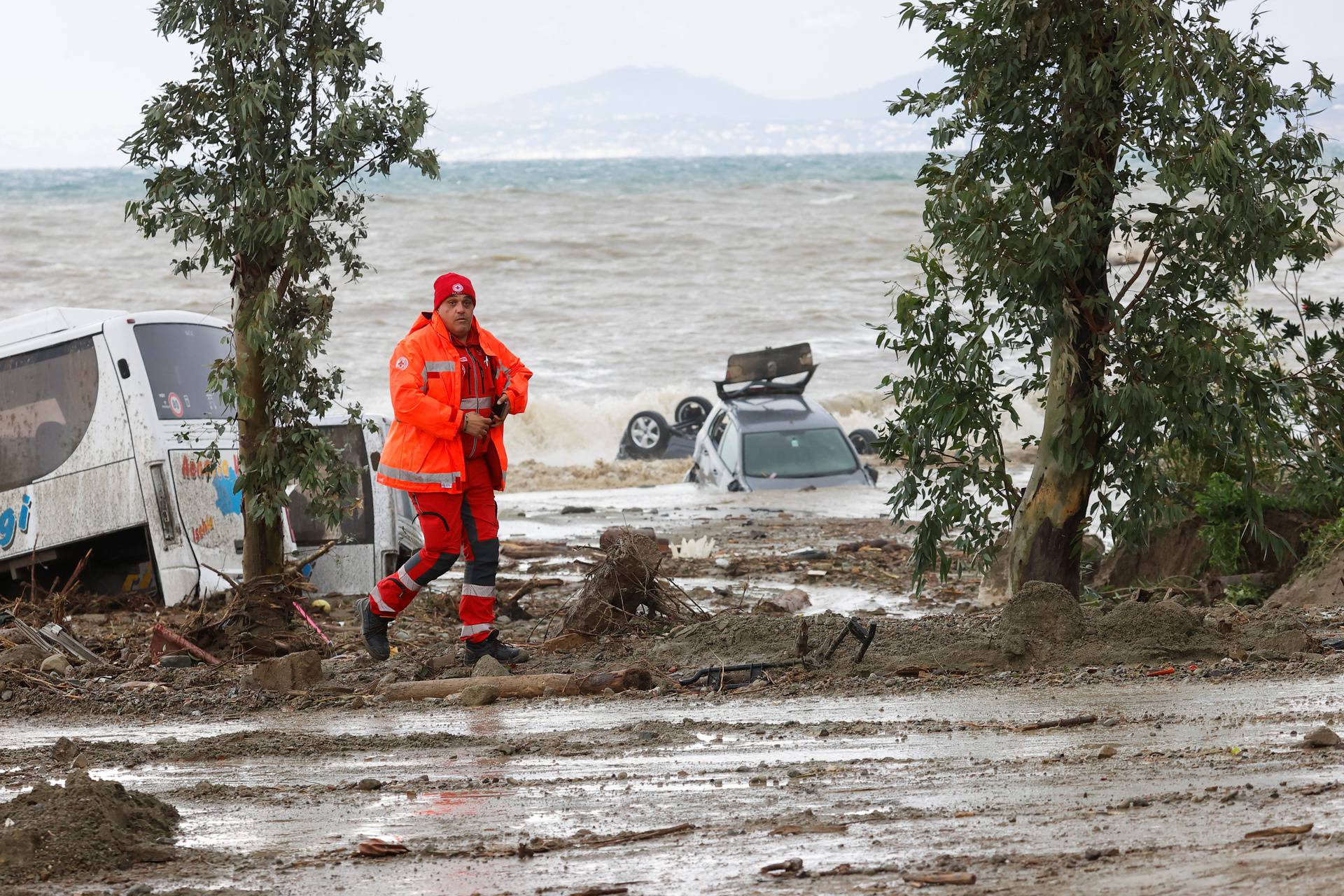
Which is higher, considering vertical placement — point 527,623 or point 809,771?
point 809,771

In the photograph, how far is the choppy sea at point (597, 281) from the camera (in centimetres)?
3300

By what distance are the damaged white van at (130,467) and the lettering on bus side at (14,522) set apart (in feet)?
0.04

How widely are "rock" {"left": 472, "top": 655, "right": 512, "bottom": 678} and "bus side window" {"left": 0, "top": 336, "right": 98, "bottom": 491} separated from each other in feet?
14.6

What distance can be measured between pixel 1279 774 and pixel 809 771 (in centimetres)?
141

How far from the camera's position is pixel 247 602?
8.70 metres

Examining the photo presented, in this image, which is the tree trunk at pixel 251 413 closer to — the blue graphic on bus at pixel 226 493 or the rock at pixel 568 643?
the blue graphic on bus at pixel 226 493

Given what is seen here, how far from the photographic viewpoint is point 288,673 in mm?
7426

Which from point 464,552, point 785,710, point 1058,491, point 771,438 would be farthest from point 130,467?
point 771,438

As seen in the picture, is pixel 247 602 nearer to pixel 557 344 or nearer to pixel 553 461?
pixel 553 461

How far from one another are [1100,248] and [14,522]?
7.69 m

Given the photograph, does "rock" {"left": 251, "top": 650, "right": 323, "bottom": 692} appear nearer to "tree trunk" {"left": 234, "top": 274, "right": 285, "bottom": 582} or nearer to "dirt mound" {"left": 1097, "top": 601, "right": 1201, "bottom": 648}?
"tree trunk" {"left": 234, "top": 274, "right": 285, "bottom": 582}

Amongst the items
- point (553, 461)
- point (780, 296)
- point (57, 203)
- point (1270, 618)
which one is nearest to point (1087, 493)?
point (1270, 618)

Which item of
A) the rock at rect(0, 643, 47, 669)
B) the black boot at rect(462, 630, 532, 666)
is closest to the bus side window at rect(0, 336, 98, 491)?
the rock at rect(0, 643, 47, 669)

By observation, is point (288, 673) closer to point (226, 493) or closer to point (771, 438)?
point (226, 493)
